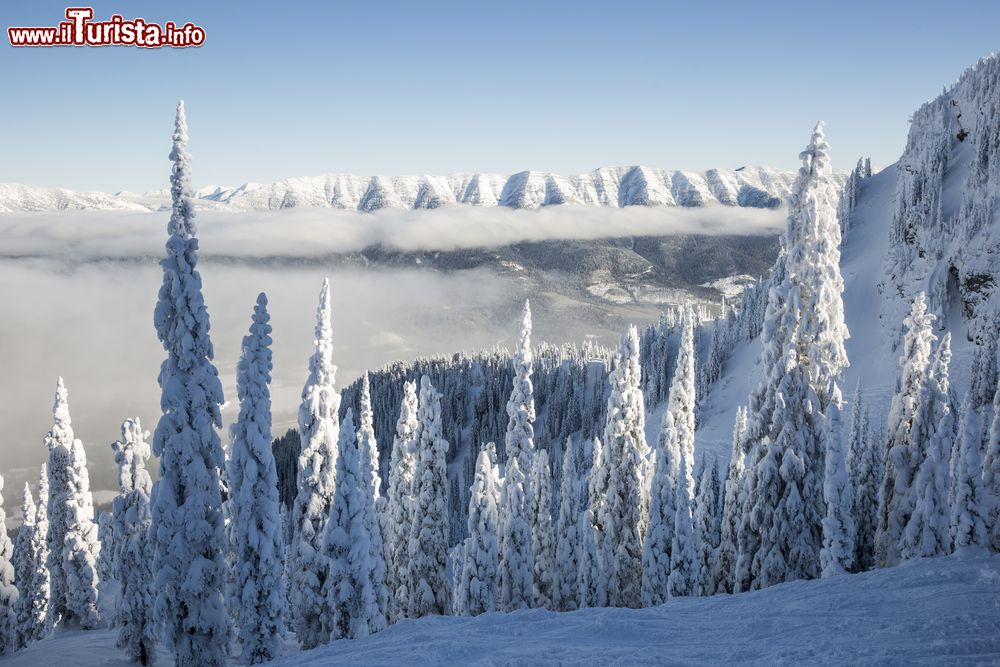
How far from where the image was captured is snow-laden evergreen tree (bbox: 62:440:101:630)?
38844 mm

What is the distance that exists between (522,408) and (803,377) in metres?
15.0

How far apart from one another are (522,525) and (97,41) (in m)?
36.9

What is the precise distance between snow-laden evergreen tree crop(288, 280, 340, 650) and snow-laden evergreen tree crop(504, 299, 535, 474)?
8.88 metres

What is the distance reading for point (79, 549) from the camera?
38.9 m

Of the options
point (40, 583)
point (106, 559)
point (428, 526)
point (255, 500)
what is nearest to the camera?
point (255, 500)

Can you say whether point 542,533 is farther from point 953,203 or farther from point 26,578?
point 953,203

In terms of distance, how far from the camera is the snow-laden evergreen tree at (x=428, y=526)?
1250 inches

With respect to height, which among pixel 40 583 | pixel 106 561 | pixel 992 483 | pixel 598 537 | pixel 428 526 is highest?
pixel 992 483

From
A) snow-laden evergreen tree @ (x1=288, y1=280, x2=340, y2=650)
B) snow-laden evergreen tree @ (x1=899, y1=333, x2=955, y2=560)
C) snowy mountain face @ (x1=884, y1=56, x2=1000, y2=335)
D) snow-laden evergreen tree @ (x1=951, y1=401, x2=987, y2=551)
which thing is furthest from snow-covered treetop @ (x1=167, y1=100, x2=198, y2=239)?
snowy mountain face @ (x1=884, y1=56, x2=1000, y2=335)

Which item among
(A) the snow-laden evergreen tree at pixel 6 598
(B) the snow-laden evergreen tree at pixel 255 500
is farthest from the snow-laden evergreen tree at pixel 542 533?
(A) the snow-laden evergreen tree at pixel 6 598

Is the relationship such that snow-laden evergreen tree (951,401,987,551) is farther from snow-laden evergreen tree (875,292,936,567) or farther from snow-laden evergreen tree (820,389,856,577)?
snow-laden evergreen tree (820,389,856,577)

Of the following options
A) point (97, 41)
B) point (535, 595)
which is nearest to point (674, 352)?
point (535, 595)

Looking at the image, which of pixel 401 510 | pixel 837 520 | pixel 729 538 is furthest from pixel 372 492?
pixel 837 520

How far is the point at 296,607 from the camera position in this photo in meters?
29.6
